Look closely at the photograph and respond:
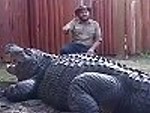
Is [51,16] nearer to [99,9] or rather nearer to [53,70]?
[99,9]

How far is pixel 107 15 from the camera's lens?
412 inches

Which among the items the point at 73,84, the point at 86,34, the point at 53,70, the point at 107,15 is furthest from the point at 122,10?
the point at 73,84

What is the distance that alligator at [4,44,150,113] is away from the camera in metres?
4.20

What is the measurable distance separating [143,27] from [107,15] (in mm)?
907

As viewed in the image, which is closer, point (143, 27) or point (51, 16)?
point (51, 16)

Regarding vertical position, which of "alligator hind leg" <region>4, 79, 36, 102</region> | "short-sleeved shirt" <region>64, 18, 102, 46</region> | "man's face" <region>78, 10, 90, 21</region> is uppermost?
"man's face" <region>78, 10, 90, 21</region>

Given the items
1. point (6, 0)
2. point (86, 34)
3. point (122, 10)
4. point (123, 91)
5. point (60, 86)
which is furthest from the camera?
point (122, 10)

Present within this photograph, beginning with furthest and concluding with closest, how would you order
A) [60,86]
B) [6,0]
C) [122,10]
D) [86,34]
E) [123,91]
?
[122,10] → [6,0] → [86,34] → [60,86] → [123,91]

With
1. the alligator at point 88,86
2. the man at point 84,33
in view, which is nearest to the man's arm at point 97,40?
the man at point 84,33

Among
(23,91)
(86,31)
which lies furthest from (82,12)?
(23,91)

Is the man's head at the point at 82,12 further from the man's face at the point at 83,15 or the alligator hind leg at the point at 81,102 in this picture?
the alligator hind leg at the point at 81,102

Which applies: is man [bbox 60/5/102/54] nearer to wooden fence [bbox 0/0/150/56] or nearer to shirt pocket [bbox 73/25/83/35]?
shirt pocket [bbox 73/25/83/35]

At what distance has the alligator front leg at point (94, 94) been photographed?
13.9ft

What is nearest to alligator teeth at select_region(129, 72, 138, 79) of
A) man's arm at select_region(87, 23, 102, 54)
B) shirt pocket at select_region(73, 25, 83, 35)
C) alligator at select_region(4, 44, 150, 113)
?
alligator at select_region(4, 44, 150, 113)
